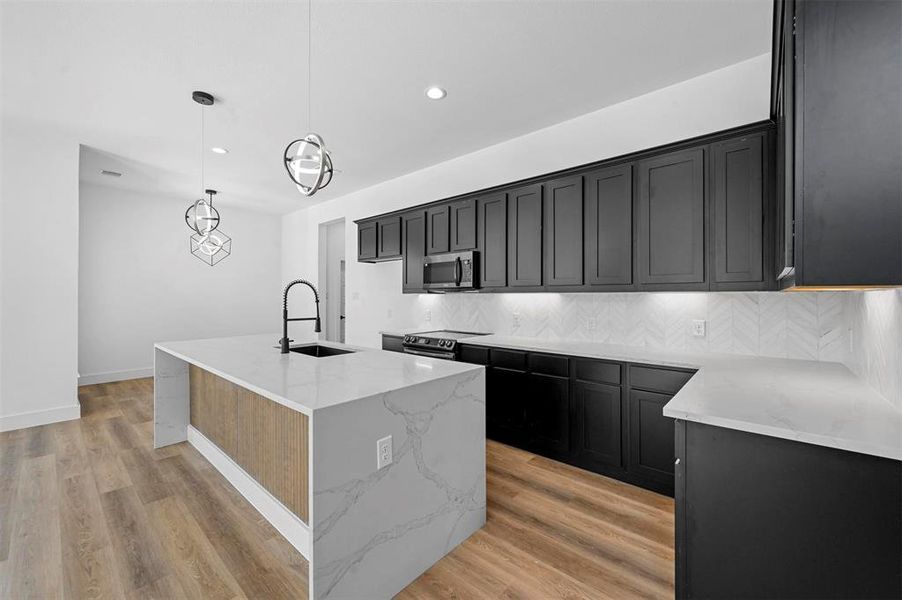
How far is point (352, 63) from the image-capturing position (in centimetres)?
269

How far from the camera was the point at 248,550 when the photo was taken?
2.02m

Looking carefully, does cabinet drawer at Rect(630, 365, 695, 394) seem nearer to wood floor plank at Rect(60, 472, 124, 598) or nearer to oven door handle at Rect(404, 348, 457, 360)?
oven door handle at Rect(404, 348, 457, 360)

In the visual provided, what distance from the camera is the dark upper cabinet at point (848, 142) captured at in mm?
1068

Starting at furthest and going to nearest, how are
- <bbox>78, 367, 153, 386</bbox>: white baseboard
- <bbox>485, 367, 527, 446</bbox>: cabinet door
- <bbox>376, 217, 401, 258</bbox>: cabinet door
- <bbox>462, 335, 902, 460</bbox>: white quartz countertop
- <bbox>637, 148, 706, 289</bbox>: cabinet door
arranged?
<bbox>78, 367, 153, 386</bbox>: white baseboard, <bbox>376, 217, 401, 258</bbox>: cabinet door, <bbox>485, 367, 527, 446</bbox>: cabinet door, <bbox>637, 148, 706, 289</bbox>: cabinet door, <bbox>462, 335, 902, 460</bbox>: white quartz countertop

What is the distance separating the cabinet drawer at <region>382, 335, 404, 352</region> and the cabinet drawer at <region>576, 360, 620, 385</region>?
82.5 inches

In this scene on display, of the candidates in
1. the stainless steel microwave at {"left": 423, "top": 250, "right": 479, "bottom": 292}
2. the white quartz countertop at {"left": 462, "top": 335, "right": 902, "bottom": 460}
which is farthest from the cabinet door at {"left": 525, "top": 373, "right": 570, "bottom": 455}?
the stainless steel microwave at {"left": 423, "top": 250, "right": 479, "bottom": 292}

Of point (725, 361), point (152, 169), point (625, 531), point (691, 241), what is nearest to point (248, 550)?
point (625, 531)

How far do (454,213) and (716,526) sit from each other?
3.35 m

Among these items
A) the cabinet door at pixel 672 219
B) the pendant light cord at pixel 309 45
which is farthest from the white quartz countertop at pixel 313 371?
the pendant light cord at pixel 309 45

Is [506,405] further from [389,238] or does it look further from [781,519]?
[389,238]

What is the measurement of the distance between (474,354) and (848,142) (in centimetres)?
283

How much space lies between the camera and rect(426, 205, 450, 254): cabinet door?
421 cm

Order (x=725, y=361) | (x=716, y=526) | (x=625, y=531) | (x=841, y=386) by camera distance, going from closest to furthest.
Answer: (x=716, y=526) < (x=841, y=386) < (x=625, y=531) < (x=725, y=361)

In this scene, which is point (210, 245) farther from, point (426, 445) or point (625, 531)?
point (625, 531)
